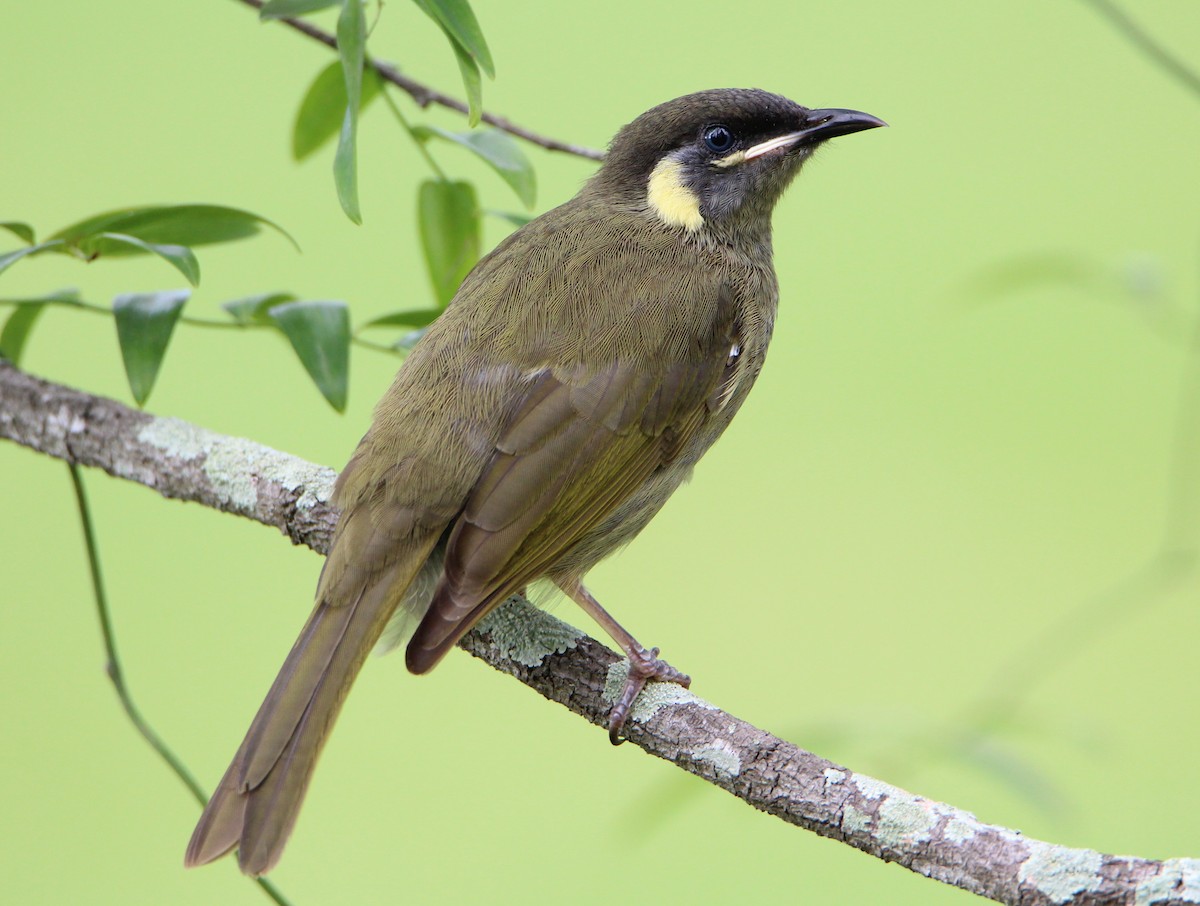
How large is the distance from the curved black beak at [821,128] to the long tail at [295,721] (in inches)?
59.5

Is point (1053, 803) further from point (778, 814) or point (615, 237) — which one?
point (615, 237)

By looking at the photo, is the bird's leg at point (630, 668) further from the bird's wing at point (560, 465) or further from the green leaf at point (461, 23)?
the green leaf at point (461, 23)

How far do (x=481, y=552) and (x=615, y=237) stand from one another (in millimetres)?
1002

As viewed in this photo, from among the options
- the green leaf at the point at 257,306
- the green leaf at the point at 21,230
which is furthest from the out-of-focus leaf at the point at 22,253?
the green leaf at the point at 257,306

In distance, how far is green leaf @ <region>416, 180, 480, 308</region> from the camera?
3182mm

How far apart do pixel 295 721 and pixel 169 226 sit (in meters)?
1.13

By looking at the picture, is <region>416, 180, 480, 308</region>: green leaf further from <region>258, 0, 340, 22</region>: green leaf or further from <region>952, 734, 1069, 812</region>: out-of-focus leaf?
<region>952, 734, 1069, 812</region>: out-of-focus leaf

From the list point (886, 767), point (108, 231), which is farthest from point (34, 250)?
point (886, 767)

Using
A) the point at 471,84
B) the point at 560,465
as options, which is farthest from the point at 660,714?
the point at 471,84

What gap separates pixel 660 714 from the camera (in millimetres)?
2486

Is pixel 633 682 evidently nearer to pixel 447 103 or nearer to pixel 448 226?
pixel 448 226

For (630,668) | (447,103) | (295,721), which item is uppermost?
(447,103)

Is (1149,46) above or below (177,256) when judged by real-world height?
above

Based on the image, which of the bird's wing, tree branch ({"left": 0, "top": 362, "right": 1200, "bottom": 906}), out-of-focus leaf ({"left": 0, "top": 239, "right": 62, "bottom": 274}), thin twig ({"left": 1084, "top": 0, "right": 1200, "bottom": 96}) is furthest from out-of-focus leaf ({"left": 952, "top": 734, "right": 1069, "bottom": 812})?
out-of-focus leaf ({"left": 0, "top": 239, "right": 62, "bottom": 274})
